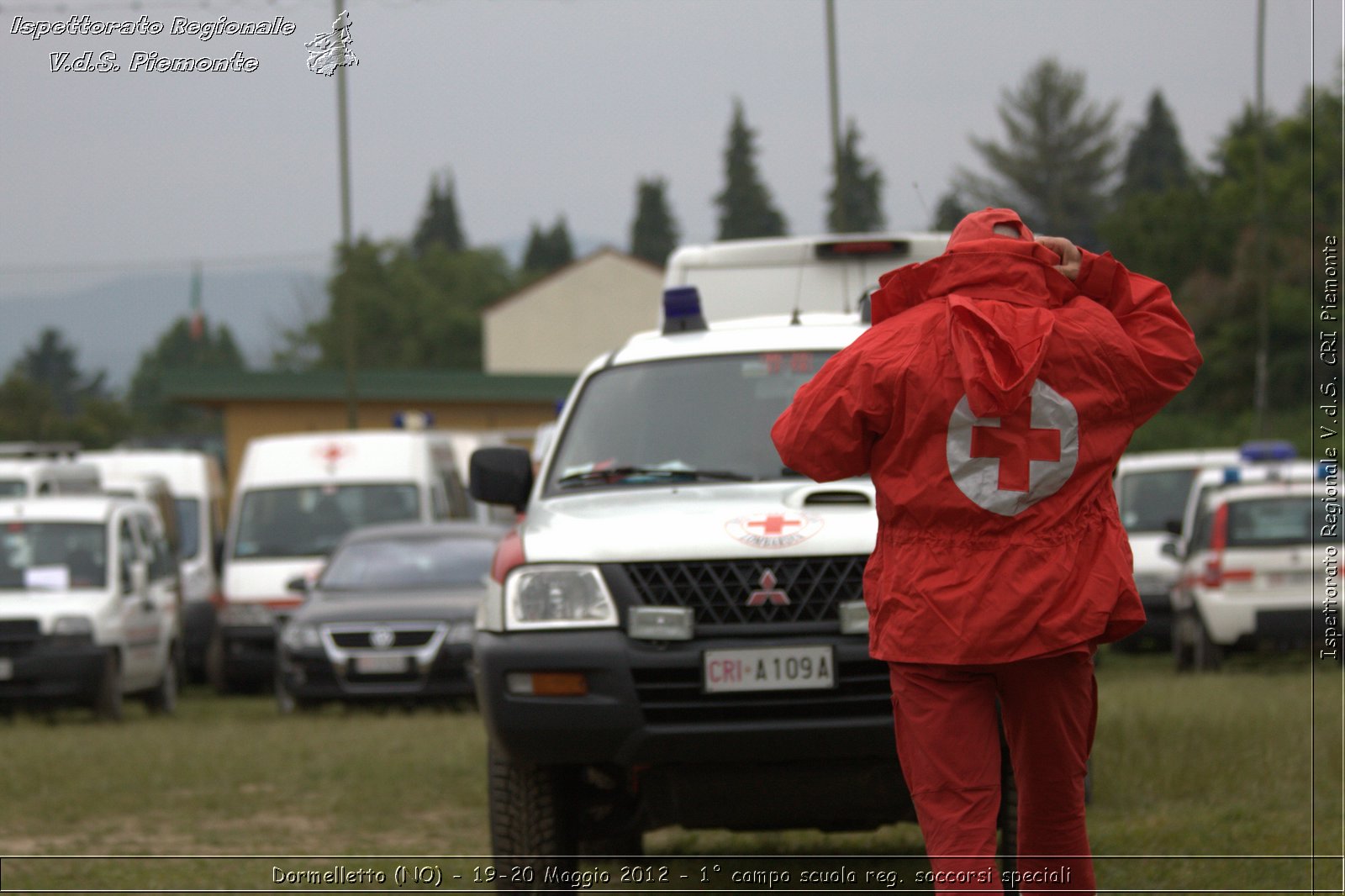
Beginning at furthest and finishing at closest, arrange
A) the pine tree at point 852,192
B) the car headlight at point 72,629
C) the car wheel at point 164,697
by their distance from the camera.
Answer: the pine tree at point 852,192, the car wheel at point 164,697, the car headlight at point 72,629

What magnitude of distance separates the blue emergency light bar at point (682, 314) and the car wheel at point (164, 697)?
1124cm

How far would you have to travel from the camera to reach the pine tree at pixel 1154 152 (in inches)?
3765

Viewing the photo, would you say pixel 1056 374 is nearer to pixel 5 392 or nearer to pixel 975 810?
pixel 975 810

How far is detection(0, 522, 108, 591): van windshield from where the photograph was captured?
16.6 meters

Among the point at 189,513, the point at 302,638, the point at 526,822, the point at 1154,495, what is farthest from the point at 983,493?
the point at 189,513

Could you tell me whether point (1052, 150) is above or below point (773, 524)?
above

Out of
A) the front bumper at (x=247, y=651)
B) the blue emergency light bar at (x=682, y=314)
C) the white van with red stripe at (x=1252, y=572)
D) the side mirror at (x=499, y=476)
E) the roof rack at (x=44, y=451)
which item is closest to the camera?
the side mirror at (x=499, y=476)

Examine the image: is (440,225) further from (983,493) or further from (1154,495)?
(983,493)

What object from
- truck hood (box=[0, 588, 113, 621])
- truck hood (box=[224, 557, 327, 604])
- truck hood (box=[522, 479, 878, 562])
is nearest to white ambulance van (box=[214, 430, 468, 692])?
truck hood (box=[224, 557, 327, 604])

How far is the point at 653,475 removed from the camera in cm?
711

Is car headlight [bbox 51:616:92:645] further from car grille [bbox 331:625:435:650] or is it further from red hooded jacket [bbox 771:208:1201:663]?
red hooded jacket [bbox 771:208:1201:663]

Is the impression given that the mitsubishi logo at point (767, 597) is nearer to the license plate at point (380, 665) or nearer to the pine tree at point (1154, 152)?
the license plate at point (380, 665)

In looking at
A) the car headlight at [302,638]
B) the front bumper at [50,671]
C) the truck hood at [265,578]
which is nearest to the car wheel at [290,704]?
the car headlight at [302,638]

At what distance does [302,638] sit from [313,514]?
491cm
